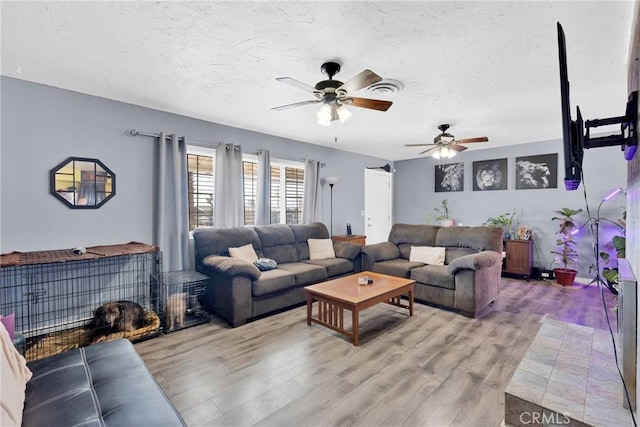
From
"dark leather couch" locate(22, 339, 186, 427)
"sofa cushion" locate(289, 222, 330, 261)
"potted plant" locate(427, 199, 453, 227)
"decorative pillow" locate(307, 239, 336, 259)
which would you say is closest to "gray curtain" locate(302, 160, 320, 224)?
"sofa cushion" locate(289, 222, 330, 261)

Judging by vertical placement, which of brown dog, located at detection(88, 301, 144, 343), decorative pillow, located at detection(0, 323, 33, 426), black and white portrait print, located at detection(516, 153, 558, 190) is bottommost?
brown dog, located at detection(88, 301, 144, 343)

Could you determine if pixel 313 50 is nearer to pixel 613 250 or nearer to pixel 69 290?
pixel 69 290

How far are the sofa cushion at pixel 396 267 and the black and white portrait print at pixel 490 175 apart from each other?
2.89m

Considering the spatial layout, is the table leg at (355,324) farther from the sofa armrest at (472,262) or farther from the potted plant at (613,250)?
the potted plant at (613,250)

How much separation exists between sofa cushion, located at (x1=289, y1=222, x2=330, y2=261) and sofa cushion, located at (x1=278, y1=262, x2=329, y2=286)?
436 millimetres

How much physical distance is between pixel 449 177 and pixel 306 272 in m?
4.40

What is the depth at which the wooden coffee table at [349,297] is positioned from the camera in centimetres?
279

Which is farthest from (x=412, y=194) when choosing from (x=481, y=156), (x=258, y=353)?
(x=258, y=353)

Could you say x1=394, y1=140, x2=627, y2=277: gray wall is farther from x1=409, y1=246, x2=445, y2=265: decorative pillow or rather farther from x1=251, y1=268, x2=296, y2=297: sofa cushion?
x1=251, y1=268, x2=296, y2=297: sofa cushion

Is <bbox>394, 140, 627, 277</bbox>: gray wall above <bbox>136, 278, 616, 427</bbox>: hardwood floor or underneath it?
above

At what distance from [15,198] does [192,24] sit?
2475mm

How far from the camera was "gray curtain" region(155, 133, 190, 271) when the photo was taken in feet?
11.8

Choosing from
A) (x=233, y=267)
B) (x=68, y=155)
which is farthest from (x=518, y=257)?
(x=68, y=155)

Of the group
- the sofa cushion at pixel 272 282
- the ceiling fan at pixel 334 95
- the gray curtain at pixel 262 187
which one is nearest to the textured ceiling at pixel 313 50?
the ceiling fan at pixel 334 95
